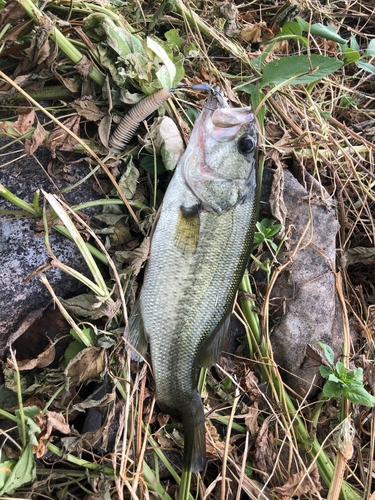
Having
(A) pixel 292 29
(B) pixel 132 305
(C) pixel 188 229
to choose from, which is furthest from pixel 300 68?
(B) pixel 132 305

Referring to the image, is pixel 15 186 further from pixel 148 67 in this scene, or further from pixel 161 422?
pixel 161 422

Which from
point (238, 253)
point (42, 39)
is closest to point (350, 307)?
point (238, 253)

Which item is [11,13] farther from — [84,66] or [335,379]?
[335,379]

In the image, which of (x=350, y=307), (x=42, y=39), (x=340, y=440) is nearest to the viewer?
(x=42, y=39)

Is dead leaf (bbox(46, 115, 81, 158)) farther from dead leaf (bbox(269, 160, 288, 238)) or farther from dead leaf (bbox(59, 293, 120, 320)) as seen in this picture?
dead leaf (bbox(269, 160, 288, 238))

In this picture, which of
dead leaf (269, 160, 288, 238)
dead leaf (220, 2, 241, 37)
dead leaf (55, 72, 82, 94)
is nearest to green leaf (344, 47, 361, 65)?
dead leaf (220, 2, 241, 37)

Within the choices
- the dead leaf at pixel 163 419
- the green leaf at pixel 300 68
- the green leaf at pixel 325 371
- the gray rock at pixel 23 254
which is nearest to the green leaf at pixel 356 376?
the green leaf at pixel 325 371

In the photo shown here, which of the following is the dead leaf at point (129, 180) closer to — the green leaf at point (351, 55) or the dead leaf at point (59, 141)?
the dead leaf at point (59, 141)

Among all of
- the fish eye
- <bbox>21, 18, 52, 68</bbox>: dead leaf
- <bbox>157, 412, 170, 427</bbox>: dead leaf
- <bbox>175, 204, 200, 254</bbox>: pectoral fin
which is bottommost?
<bbox>157, 412, 170, 427</bbox>: dead leaf
